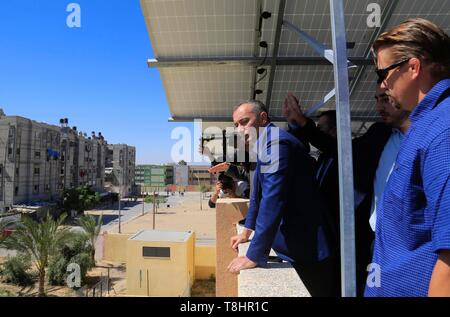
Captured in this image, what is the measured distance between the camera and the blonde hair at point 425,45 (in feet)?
4.09

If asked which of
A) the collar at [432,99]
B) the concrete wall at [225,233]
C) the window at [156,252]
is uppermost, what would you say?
the collar at [432,99]

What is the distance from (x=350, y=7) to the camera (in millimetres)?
5355

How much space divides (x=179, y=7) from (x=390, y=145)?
14.9ft

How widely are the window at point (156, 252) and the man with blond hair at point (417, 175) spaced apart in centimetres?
1863

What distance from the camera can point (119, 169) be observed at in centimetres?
7388

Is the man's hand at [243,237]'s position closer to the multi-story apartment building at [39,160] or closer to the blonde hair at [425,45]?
the blonde hair at [425,45]

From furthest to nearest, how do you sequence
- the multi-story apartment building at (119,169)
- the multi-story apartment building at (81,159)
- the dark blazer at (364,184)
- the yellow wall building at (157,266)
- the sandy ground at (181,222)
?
the multi-story apartment building at (119,169)
the multi-story apartment building at (81,159)
the sandy ground at (181,222)
the yellow wall building at (157,266)
the dark blazer at (364,184)

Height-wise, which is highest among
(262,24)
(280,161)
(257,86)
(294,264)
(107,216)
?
(262,24)

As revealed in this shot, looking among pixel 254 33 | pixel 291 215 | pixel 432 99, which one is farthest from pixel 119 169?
pixel 432 99

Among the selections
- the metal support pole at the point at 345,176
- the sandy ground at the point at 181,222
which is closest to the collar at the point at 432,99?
the metal support pole at the point at 345,176

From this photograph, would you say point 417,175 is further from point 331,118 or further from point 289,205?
point 331,118
